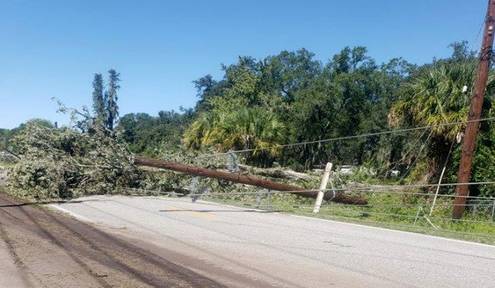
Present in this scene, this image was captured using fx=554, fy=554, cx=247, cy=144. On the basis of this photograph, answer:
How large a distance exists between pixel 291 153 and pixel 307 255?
145 ft

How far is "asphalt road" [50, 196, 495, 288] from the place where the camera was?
7.17 metres

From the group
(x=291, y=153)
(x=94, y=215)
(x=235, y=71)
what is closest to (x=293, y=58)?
(x=235, y=71)

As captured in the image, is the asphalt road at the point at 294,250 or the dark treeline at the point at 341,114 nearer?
the asphalt road at the point at 294,250

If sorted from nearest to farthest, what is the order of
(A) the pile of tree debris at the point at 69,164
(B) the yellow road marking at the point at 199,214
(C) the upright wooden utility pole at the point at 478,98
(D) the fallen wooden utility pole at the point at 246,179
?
(B) the yellow road marking at the point at 199,214 < (C) the upright wooden utility pole at the point at 478,98 < (D) the fallen wooden utility pole at the point at 246,179 < (A) the pile of tree debris at the point at 69,164

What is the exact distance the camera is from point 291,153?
52.8 meters

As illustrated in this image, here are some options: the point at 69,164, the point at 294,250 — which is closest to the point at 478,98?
the point at 294,250

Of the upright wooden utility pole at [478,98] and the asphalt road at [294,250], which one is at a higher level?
the upright wooden utility pole at [478,98]

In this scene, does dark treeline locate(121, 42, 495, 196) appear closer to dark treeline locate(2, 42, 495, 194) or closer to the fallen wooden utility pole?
dark treeline locate(2, 42, 495, 194)

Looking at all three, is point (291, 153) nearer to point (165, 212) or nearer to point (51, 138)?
point (51, 138)

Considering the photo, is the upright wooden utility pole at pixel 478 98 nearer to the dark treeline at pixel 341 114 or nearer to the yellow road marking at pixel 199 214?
A: the dark treeline at pixel 341 114

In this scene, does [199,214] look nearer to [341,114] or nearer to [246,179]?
[246,179]

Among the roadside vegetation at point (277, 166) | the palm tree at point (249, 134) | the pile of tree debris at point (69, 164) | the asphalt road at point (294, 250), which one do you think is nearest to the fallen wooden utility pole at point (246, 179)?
the roadside vegetation at point (277, 166)

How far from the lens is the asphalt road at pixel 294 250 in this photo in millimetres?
7168

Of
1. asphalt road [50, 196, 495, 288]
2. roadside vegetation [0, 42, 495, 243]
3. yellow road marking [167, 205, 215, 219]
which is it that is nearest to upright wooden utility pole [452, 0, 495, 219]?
roadside vegetation [0, 42, 495, 243]
